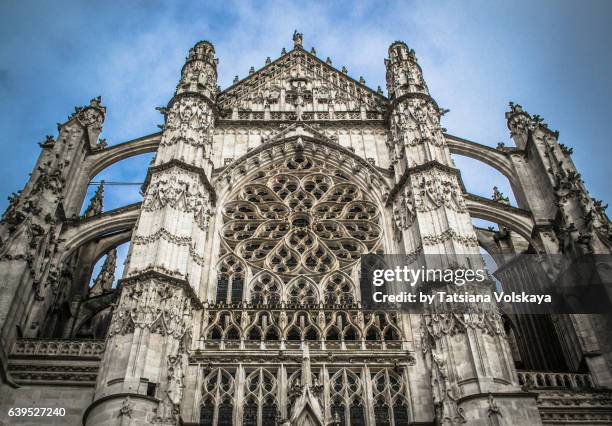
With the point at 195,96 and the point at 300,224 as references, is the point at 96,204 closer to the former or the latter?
the point at 195,96

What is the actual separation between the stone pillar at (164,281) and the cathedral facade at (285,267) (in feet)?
0.17

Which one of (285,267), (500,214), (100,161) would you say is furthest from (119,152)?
(500,214)

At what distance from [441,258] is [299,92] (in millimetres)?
9878

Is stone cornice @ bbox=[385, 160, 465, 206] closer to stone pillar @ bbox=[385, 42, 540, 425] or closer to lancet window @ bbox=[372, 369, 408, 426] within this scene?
stone pillar @ bbox=[385, 42, 540, 425]

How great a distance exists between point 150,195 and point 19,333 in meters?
4.55

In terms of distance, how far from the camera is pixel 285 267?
662 inches

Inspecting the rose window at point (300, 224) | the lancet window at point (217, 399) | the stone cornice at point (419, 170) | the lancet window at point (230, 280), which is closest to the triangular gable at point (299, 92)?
the rose window at point (300, 224)

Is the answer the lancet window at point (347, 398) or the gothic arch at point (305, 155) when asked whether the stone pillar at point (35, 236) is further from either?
the lancet window at point (347, 398)

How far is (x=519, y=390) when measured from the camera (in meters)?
12.4

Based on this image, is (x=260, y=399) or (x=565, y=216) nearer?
(x=260, y=399)

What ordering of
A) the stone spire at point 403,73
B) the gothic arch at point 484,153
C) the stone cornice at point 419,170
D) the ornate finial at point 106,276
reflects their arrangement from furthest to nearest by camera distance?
1. the ornate finial at point 106,276
2. the stone spire at point 403,73
3. the gothic arch at point 484,153
4. the stone cornice at point 419,170

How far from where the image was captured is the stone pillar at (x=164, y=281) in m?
12.3

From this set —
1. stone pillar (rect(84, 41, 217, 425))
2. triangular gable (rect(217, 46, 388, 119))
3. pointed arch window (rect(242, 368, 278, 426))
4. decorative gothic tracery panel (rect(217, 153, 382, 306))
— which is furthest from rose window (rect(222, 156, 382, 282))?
triangular gable (rect(217, 46, 388, 119))

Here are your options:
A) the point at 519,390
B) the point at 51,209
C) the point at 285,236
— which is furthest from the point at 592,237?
the point at 51,209
